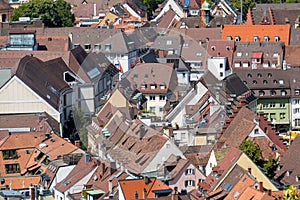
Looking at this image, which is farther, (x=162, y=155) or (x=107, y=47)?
(x=107, y=47)

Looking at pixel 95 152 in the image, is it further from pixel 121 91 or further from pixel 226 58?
pixel 226 58

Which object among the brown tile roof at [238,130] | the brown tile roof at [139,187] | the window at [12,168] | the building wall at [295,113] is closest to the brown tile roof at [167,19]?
the building wall at [295,113]

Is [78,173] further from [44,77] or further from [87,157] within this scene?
[44,77]

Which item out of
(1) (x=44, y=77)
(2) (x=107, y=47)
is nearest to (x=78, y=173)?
(1) (x=44, y=77)

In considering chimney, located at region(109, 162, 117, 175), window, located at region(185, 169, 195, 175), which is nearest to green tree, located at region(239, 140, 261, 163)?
window, located at region(185, 169, 195, 175)

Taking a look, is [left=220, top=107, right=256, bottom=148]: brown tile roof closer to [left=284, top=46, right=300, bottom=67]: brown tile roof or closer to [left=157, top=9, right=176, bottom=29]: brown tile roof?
[left=284, top=46, right=300, bottom=67]: brown tile roof

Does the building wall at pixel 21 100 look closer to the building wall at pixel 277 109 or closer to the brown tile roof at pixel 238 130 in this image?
the brown tile roof at pixel 238 130

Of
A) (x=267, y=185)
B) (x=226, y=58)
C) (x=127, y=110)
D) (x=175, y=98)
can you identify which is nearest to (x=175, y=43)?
(x=226, y=58)
